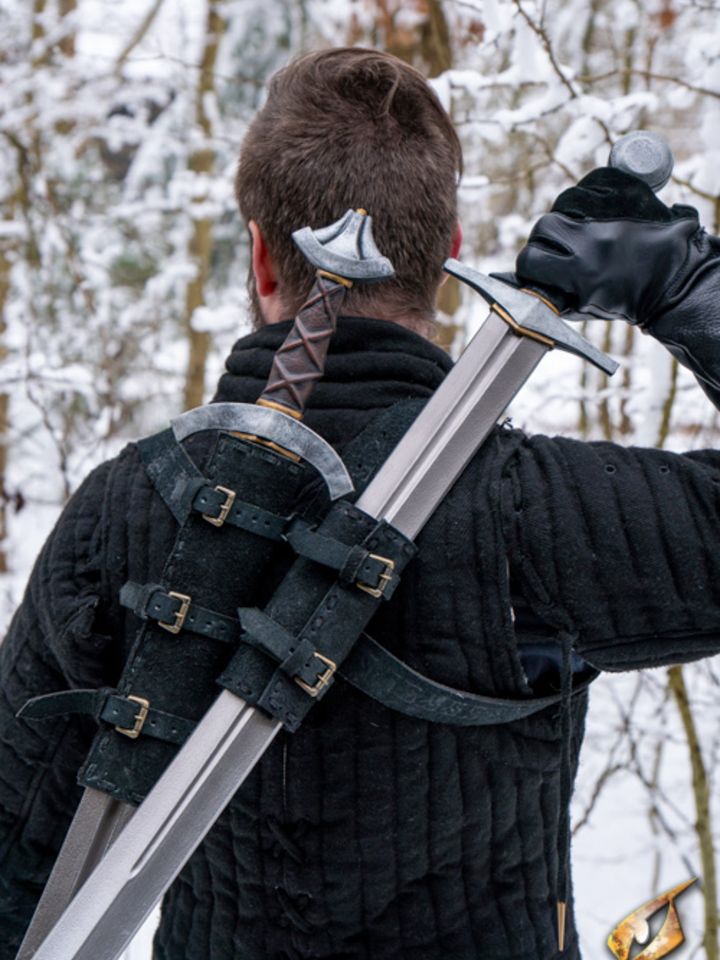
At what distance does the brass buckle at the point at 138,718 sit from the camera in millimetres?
1183

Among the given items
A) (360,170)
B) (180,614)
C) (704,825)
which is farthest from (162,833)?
(704,825)

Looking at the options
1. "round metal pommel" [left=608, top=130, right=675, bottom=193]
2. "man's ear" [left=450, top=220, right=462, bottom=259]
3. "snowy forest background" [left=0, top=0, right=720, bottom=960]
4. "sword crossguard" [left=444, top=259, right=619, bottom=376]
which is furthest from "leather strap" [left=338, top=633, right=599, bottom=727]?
"snowy forest background" [left=0, top=0, right=720, bottom=960]

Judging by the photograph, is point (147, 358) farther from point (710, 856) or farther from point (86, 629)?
point (86, 629)

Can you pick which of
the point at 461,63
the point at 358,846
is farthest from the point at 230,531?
the point at 461,63

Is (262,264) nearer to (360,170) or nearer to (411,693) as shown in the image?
(360,170)

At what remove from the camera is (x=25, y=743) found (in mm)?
1424

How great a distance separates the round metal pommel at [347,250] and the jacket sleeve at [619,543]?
0.30 meters

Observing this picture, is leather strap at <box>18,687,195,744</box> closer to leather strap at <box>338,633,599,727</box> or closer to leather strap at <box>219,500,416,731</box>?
leather strap at <box>219,500,416,731</box>

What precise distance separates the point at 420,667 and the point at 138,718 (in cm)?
35

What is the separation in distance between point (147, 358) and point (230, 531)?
4857mm

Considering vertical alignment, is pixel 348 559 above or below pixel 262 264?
below

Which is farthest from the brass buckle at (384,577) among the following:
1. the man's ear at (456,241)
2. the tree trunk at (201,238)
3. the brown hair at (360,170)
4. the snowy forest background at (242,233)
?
the tree trunk at (201,238)

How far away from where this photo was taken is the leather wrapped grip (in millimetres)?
1178

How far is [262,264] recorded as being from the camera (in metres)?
1.33
